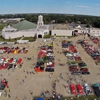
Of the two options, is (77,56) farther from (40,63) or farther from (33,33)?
(33,33)

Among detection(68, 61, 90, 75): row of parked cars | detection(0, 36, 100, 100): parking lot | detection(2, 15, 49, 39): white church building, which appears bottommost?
detection(0, 36, 100, 100): parking lot

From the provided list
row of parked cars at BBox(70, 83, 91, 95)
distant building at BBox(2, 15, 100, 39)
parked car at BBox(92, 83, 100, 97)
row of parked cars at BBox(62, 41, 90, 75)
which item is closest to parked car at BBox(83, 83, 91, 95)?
row of parked cars at BBox(70, 83, 91, 95)

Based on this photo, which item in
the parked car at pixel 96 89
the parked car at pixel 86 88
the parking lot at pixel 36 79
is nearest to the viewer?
the parked car at pixel 96 89

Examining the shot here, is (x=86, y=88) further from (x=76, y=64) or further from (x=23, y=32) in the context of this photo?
(x=23, y=32)

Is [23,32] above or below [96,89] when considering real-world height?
above

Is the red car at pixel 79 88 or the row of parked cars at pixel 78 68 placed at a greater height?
the row of parked cars at pixel 78 68

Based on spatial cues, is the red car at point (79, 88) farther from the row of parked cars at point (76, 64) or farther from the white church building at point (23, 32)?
the white church building at point (23, 32)

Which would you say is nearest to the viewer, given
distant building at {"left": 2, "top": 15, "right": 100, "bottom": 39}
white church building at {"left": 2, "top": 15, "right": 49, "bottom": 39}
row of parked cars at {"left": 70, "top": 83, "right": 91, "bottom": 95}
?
row of parked cars at {"left": 70, "top": 83, "right": 91, "bottom": 95}

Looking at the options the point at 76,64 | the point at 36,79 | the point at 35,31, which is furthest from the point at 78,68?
the point at 35,31

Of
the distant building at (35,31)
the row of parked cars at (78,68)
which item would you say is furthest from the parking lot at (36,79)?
the distant building at (35,31)

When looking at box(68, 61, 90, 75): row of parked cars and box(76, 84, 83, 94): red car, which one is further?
box(68, 61, 90, 75): row of parked cars

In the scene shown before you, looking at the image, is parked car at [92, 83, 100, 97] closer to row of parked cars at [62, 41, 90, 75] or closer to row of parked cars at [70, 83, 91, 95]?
row of parked cars at [70, 83, 91, 95]
